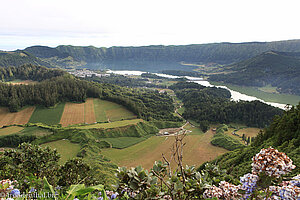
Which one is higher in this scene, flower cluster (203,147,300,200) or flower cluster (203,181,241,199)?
flower cluster (203,147,300,200)

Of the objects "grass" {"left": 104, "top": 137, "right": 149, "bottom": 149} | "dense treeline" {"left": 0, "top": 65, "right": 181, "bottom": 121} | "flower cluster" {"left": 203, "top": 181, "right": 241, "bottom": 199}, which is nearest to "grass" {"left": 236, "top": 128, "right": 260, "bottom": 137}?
"dense treeline" {"left": 0, "top": 65, "right": 181, "bottom": 121}

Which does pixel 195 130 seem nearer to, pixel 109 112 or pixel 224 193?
pixel 109 112

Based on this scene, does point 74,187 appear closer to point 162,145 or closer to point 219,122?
point 162,145

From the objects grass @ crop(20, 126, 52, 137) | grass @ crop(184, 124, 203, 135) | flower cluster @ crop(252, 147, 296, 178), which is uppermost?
flower cluster @ crop(252, 147, 296, 178)

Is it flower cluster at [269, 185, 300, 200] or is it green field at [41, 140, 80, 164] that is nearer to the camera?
flower cluster at [269, 185, 300, 200]

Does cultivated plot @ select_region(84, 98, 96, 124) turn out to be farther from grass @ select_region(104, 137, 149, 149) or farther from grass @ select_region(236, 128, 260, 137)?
grass @ select_region(236, 128, 260, 137)

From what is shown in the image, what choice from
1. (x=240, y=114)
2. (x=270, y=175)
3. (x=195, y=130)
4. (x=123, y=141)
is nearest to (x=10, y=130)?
(x=123, y=141)

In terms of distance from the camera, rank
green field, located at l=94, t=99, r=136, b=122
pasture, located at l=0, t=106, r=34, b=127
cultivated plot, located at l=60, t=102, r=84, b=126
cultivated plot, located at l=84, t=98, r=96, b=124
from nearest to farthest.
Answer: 1. pasture, located at l=0, t=106, r=34, b=127
2. cultivated plot, located at l=60, t=102, r=84, b=126
3. cultivated plot, located at l=84, t=98, r=96, b=124
4. green field, located at l=94, t=99, r=136, b=122
